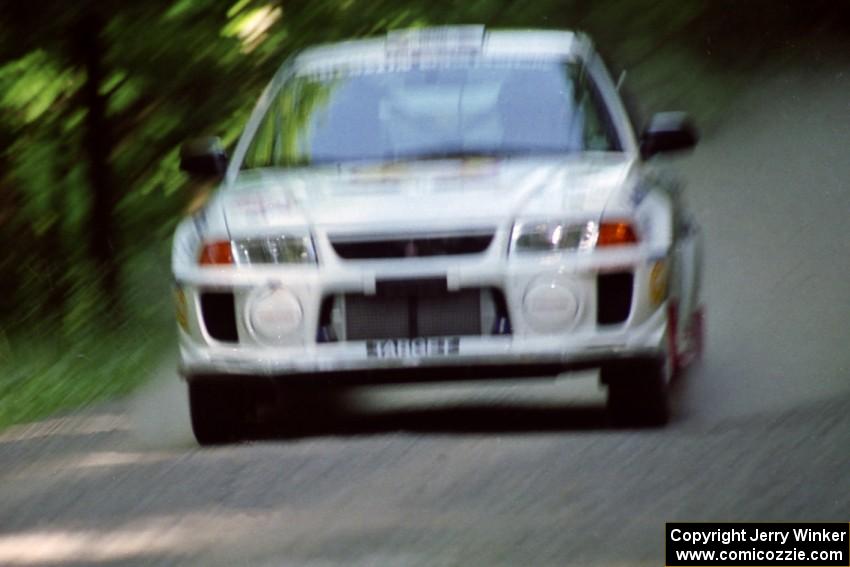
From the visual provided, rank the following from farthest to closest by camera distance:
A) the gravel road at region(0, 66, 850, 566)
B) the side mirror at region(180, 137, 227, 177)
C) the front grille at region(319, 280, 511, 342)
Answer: the side mirror at region(180, 137, 227, 177) < the front grille at region(319, 280, 511, 342) < the gravel road at region(0, 66, 850, 566)

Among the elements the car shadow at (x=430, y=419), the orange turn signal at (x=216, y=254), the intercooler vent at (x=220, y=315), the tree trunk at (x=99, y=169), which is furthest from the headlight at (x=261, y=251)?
the tree trunk at (x=99, y=169)

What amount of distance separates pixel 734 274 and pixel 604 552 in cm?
738

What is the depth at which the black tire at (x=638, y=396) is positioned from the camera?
941cm

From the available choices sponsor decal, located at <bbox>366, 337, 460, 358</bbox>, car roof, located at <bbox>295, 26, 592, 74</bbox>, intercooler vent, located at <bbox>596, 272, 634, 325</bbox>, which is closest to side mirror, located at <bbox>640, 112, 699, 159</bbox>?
car roof, located at <bbox>295, 26, 592, 74</bbox>

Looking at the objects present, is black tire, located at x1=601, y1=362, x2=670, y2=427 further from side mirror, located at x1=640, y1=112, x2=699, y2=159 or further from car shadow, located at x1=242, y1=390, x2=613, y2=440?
side mirror, located at x1=640, y1=112, x2=699, y2=159

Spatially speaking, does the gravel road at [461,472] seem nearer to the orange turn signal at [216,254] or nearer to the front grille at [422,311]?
the front grille at [422,311]

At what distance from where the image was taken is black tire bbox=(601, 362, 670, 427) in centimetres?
941

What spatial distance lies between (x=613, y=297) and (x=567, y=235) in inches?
11.9

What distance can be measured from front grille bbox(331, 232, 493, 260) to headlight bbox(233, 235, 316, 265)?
17cm

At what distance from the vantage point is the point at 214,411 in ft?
31.9

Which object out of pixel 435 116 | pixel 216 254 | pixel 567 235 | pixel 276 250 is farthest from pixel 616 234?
pixel 216 254

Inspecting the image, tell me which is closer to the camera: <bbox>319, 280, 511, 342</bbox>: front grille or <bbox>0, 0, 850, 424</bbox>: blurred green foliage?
<bbox>319, 280, 511, 342</bbox>: front grille

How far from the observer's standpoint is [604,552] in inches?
280

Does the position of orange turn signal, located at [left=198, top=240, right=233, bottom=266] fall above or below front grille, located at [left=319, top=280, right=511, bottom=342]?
above
